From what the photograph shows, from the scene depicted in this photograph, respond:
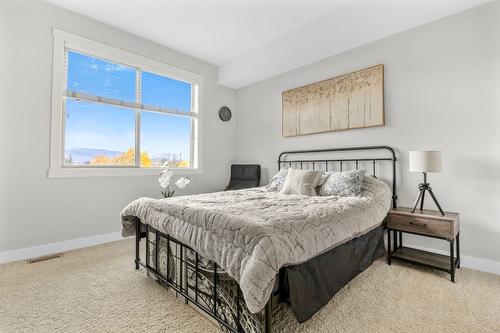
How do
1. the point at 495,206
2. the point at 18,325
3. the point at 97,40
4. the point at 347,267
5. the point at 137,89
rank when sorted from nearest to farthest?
the point at 18,325
the point at 347,267
the point at 495,206
the point at 97,40
the point at 137,89

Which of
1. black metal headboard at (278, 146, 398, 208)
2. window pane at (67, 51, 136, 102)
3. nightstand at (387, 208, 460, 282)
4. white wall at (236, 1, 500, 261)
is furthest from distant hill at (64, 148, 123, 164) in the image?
nightstand at (387, 208, 460, 282)

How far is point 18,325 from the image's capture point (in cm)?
149

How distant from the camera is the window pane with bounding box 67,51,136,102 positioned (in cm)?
296

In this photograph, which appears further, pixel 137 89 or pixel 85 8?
pixel 137 89

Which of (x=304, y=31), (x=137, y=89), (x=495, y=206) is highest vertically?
(x=304, y=31)

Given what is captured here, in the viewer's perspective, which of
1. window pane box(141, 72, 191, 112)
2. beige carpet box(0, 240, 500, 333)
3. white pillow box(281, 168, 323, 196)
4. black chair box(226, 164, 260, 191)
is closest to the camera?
beige carpet box(0, 240, 500, 333)

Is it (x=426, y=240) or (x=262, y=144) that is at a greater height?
(x=262, y=144)

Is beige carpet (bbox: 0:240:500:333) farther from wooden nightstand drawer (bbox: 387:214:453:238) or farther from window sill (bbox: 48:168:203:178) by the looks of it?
window sill (bbox: 48:168:203:178)

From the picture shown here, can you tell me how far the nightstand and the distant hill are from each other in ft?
12.0

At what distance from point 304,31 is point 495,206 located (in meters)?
2.86

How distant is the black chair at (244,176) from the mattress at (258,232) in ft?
6.71

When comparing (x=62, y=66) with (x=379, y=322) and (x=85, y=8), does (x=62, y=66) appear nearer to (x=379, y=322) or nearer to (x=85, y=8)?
(x=85, y=8)

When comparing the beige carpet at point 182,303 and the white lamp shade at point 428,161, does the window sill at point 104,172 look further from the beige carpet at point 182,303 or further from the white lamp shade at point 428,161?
the white lamp shade at point 428,161

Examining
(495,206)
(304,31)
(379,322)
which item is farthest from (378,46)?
(379,322)
